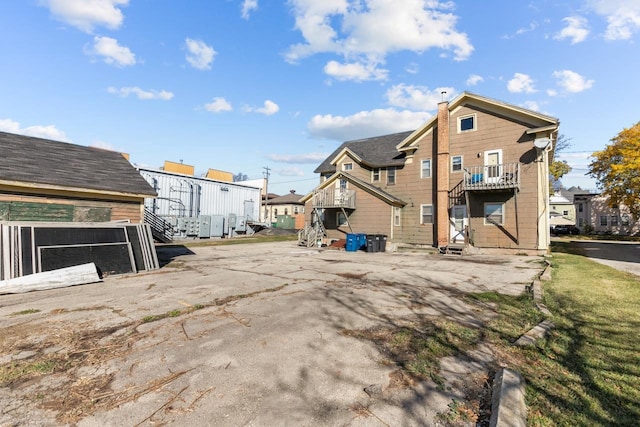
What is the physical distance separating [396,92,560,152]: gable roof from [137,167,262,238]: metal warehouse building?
20.0 m

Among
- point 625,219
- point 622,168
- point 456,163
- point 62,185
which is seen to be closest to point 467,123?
point 456,163

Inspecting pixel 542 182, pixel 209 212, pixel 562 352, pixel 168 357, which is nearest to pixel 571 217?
pixel 542 182

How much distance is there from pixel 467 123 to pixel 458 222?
630 centimetres

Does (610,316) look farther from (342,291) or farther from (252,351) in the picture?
(252,351)

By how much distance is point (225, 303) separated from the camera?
6.40 m

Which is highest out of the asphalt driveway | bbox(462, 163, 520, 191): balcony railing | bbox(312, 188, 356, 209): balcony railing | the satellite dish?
the satellite dish

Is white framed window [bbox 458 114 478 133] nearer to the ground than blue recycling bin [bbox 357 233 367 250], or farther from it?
farther from it

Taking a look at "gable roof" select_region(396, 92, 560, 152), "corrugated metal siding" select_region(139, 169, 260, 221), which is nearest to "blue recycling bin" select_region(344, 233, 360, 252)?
"gable roof" select_region(396, 92, 560, 152)

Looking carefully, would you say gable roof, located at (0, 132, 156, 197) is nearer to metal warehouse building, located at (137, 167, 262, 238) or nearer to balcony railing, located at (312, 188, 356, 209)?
metal warehouse building, located at (137, 167, 262, 238)

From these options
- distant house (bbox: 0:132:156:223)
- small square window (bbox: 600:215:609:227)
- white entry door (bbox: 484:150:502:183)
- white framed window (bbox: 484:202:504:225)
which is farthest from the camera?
small square window (bbox: 600:215:609:227)

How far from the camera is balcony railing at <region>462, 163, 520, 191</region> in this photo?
1647 centimetres

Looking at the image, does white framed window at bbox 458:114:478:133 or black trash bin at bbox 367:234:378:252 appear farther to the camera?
black trash bin at bbox 367:234:378:252

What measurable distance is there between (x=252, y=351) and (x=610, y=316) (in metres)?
6.43

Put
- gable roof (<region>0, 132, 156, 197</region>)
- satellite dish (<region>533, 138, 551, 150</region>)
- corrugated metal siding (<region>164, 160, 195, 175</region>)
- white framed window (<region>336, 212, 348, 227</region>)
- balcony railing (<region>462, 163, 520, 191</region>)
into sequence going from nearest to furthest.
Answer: gable roof (<region>0, 132, 156, 197</region>), satellite dish (<region>533, 138, 551, 150</region>), balcony railing (<region>462, 163, 520, 191</region>), white framed window (<region>336, 212, 348, 227</region>), corrugated metal siding (<region>164, 160, 195, 175</region>)
